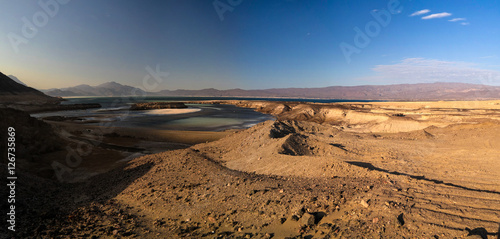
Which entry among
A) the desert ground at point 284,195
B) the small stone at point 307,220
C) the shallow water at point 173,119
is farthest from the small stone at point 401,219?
the shallow water at point 173,119

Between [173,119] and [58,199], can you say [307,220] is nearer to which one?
[58,199]

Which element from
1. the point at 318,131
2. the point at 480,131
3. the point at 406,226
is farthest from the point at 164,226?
the point at 480,131

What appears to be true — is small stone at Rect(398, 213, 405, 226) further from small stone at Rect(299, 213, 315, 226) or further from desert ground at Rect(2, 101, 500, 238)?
small stone at Rect(299, 213, 315, 226)

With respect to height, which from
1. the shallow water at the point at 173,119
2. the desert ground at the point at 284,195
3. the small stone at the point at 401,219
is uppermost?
the small stone at the point at 401,219

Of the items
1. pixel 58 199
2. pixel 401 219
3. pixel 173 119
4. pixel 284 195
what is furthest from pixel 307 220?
pixel 173 119

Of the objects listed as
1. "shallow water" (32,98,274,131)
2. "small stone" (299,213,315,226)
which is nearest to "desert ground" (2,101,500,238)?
"small stone" (299,213,315,226)

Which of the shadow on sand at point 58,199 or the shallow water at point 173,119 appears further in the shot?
the shallow water at point 173,119

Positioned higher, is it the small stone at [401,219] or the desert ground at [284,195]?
the small stone at [401,219]

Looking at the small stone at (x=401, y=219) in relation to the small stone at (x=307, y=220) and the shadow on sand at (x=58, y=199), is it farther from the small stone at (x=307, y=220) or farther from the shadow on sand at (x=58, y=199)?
the shadow on sand at (x=58, y=199)

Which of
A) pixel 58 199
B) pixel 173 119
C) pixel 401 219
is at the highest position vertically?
pixel 401 219

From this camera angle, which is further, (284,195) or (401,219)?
(284,195)

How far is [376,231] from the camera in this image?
3.42m

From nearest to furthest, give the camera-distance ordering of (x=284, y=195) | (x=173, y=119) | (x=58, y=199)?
(x=284, y=195) → (x=58, y=199) → (x=173, y=119)

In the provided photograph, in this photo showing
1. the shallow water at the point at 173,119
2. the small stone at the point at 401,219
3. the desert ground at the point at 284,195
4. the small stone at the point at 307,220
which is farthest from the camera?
the shallow water at the point at 173,119
